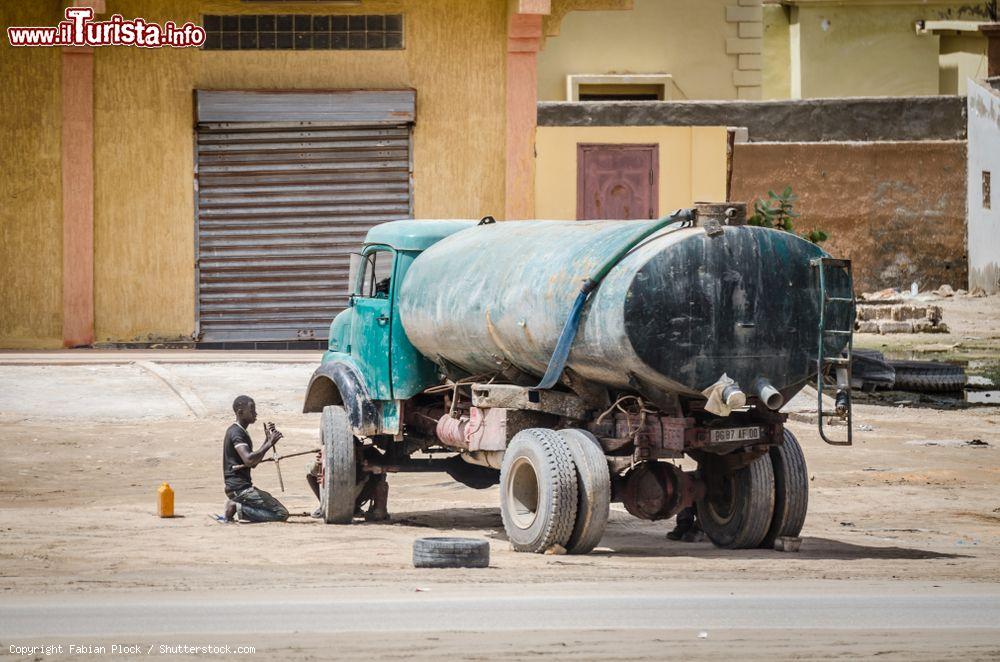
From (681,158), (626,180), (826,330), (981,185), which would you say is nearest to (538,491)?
(826,330)

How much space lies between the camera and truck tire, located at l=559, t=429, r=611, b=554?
971 centimetres

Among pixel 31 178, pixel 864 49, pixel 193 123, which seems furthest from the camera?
pixel 864 49

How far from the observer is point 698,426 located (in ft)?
33.2

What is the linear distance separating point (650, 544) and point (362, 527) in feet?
7.32

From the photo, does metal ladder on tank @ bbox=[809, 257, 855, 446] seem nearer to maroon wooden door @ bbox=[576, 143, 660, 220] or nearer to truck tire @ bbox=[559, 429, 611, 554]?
truck tire @ bbox=[559, 429, 611, 554]

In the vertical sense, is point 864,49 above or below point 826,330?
above

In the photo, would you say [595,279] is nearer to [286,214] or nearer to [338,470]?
[338,470]

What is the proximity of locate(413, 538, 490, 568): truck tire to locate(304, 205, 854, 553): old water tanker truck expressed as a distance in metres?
0.60

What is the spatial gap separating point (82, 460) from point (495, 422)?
5609 millimetres

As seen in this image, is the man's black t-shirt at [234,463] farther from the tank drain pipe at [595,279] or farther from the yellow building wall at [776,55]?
the yellow building wall at [776,55]

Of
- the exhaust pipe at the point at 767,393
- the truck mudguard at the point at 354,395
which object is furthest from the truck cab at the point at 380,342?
the exhaust pipe at the point at 767,393

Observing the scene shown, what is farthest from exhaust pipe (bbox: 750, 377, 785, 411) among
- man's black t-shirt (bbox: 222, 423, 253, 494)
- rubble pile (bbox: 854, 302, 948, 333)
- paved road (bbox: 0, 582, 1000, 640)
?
rubble pile (bbox: 854, 302, 948, 333)

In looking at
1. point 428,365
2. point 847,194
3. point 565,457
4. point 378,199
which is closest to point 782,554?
point 565,457

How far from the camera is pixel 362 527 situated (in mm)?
11727
